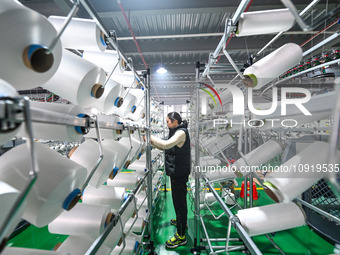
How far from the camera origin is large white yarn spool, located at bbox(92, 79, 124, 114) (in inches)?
36.9

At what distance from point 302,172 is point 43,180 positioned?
0.89 metres

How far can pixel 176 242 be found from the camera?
2.25m

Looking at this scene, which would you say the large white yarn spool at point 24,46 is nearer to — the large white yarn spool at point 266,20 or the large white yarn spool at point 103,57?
the large white yarn spool at point 103,57

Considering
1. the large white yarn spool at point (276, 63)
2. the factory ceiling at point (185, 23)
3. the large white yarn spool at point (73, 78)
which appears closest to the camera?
the large white yarn spool at point (73, 78)

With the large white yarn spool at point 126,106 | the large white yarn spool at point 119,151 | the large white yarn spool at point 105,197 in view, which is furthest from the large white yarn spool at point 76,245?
Answer: the large white yarn spool at point 126,106

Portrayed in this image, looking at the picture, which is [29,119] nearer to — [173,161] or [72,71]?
[72,71]

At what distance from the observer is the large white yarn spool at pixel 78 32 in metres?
0.72

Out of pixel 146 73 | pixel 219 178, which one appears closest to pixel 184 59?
pixel 146 73

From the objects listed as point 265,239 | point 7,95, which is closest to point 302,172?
point 7,95

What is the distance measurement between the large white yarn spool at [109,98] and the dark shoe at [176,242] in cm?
200

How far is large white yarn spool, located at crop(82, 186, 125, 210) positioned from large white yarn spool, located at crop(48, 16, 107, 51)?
2.67ft

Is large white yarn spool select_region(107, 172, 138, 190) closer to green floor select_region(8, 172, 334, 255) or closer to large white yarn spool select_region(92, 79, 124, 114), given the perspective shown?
large white yarn spool select_region(92, 79, 124, 114)

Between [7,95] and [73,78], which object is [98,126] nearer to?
[73,78]

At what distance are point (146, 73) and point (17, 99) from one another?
6.57 ft
